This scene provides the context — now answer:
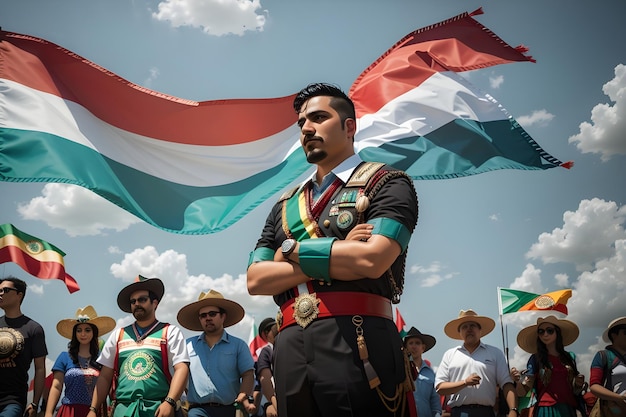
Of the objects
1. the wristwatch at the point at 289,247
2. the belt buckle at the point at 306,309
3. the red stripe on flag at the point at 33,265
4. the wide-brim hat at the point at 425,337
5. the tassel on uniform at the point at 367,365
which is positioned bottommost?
the tassel on uniform at the point at 367,365

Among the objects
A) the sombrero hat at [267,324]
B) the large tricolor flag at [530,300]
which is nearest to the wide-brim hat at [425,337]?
the large tricolor flag at [530,300]

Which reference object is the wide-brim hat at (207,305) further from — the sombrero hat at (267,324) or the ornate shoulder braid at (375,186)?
the ornate shoulder braid at (375,186)

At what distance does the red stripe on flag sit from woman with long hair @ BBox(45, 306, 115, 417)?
342cm

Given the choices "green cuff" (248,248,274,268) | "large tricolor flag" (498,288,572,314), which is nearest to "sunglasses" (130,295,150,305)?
"green cuff" (248,248,274,268)

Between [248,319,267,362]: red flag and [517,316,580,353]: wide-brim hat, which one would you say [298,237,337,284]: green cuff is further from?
[248,319,267,362]: red flag

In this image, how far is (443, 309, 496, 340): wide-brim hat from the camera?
11.2 metres

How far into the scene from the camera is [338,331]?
10.5 feet

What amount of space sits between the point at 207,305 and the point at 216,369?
1.15 meters

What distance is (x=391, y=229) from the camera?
327 cm

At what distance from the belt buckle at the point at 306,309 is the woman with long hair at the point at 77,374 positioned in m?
6.88

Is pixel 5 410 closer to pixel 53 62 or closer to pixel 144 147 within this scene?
pixel 144 147

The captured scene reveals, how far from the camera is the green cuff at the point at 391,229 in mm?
3256

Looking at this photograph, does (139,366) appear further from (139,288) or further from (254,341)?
(254,341)

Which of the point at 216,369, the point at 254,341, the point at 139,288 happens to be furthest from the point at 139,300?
the point at 254,341
